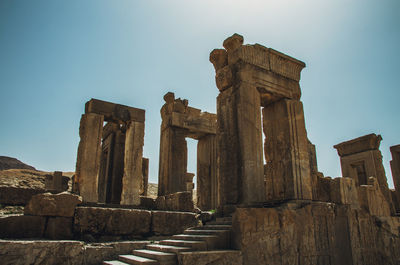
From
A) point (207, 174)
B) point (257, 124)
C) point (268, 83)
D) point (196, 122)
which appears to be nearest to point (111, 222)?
Result: point (257, 124)

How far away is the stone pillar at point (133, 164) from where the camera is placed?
33.9ft

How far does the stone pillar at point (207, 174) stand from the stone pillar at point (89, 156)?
4444mm

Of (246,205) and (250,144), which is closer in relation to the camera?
(246,205)

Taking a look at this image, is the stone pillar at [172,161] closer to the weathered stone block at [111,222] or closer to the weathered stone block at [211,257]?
the weathered stone block at [111,222]

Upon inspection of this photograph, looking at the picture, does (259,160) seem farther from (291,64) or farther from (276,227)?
(291,64)

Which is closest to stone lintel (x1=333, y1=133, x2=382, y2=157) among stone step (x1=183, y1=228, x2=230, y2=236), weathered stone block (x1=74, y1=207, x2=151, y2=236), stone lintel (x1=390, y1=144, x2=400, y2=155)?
stone lintel (x1=390, y1=144, x2=400, y2=155)

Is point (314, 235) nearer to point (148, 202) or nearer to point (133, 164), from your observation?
point (148, 202)

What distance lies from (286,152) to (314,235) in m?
2.08

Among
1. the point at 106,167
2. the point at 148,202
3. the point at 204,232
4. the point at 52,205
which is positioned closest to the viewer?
the point at 52,205

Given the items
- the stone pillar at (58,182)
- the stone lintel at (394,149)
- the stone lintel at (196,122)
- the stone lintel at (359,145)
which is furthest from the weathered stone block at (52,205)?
the stone lintel at (394,149)

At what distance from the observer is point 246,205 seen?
6.25 metres

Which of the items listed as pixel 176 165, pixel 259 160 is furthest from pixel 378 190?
pixel 176 165

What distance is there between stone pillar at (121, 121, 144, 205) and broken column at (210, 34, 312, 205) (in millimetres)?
4469

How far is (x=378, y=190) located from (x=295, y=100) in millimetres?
3366
